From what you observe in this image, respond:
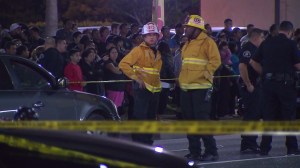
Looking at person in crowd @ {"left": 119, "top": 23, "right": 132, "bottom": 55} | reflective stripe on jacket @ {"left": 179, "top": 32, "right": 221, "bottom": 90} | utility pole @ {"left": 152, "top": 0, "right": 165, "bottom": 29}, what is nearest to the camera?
reflective stripe on jacket @ {"left": 179, "top": 32, "right": 221, "bottom": 90}

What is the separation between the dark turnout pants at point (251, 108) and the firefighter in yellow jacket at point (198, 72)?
108cm

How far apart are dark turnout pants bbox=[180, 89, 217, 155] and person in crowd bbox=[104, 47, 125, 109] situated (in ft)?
11.0

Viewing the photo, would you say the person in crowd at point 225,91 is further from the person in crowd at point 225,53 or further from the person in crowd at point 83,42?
the person in crowd at point 83,42

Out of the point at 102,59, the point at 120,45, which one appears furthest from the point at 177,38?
the point at 102,59

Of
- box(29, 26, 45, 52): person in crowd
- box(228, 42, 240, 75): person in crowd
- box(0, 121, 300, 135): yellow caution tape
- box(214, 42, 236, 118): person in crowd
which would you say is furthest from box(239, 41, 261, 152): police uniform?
box(29, 26, 45, 52): person in crowd

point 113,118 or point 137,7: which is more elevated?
point 137,7

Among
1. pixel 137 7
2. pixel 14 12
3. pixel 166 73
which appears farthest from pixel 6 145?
pixel 137 7

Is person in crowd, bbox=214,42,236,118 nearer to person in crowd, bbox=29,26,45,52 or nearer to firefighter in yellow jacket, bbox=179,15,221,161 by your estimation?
person in crowd, bbox=29,26,45,52

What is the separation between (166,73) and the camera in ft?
46.6

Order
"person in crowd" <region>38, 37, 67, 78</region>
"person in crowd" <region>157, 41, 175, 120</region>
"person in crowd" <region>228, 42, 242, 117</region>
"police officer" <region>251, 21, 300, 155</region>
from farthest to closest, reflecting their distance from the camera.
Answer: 1. "person in crowd" <region>228, 42, 242, 117</region>
2. "person in crowd" <region>157, 41, 175, 120</region>
3. "person in crowd" <region>38, 37, 67, 78</region>
4. "police officer" <region>251, 21, 300, 155</region>

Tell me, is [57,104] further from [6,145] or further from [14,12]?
[14,12]

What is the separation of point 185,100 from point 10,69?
2.46 m

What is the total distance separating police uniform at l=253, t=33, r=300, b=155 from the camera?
10.4 meters

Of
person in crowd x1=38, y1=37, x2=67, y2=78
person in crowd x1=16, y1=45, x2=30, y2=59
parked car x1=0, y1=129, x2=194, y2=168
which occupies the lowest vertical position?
parked car x1=0, y1=129, x2=194, y2=168
